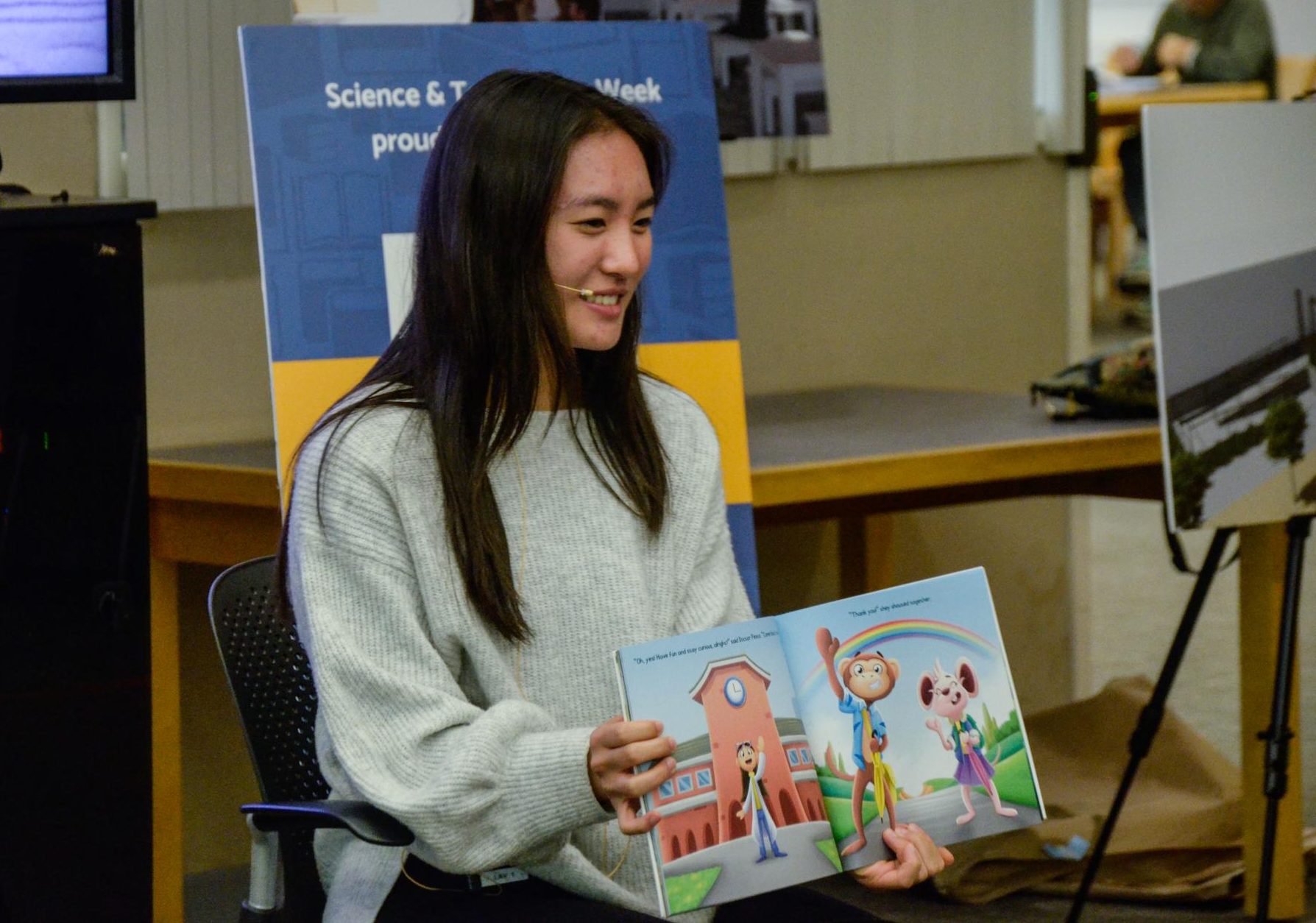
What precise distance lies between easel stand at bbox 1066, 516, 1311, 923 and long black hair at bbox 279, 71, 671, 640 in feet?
3.92

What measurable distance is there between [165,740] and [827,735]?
132 centimetres

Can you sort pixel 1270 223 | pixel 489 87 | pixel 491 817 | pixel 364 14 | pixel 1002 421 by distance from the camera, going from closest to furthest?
pixel 491 817, pixel 489 87, pixel 1270 223, pixel 364 14, pixel 1002 421

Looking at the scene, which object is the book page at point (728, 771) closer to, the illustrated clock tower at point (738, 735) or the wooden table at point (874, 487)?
the illustrated clock tower at point (738, 735)

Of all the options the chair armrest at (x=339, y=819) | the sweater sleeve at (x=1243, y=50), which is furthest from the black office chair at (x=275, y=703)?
the sweater sleeve at (x=1243, y=50)

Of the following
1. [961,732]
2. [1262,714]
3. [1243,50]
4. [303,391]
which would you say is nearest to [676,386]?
[303,391]

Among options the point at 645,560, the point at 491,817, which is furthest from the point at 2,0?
the point at 491,817

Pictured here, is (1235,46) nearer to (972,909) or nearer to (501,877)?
(972,909)

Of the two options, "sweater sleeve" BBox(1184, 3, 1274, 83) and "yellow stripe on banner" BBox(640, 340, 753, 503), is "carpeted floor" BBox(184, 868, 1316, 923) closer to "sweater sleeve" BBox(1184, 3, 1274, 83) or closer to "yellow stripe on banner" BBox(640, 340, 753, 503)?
"yellow stripe on banner" BBox(640, 340, 753, 503)

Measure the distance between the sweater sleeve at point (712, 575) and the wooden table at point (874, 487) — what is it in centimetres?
54

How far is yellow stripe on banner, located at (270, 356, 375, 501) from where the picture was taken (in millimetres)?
2070

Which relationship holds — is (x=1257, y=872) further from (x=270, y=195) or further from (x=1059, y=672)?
(x=270, y=195)

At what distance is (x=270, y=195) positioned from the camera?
2102mm

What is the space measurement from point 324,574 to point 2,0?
89 centimetres

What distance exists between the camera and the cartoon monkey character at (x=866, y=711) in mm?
1475
